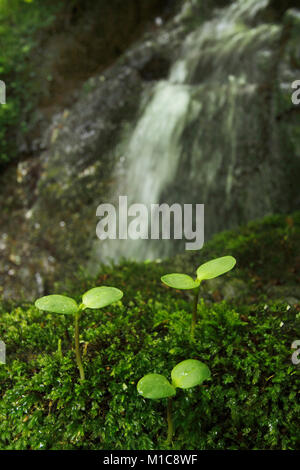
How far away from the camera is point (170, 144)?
5742mm

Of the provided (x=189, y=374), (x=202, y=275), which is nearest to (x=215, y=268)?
(x=202, y=275)

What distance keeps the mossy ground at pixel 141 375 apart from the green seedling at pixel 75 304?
17 centimetres

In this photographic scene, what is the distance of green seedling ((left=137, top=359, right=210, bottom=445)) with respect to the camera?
4.03 feet

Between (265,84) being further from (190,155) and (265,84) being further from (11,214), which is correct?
(11,214)

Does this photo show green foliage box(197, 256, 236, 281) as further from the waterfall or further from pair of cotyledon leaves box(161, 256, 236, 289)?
the waterfall

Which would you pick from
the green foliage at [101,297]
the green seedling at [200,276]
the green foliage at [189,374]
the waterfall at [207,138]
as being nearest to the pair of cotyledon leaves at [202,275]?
the green seedling at [200,276]

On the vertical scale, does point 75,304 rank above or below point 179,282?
below

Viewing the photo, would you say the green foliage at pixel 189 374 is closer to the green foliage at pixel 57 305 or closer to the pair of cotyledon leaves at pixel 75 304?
the pair of cotyledon leaves at pixel 75 304

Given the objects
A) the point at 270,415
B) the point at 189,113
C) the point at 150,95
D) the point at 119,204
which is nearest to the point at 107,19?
the point at 150,95

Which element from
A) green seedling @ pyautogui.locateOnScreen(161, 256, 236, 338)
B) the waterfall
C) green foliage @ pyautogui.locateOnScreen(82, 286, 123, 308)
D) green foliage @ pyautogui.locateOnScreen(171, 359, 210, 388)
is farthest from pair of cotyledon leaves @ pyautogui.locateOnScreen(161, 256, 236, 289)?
the waterfall

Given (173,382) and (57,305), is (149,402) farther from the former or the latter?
(57,305)

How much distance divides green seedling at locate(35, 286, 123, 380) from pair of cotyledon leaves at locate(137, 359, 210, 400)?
0.35 metres

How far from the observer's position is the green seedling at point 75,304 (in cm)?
142

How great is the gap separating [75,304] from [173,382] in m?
0.54
